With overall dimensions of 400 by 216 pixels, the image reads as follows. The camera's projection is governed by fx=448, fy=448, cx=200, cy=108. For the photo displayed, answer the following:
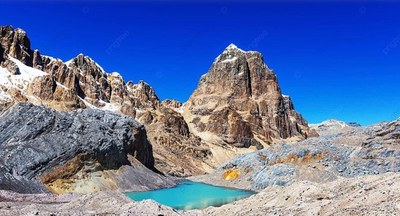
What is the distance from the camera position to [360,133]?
91.7 metres

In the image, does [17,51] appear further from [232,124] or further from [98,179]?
[98,179]

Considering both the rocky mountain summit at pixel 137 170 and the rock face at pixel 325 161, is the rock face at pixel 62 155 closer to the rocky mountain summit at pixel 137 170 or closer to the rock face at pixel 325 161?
the rocky mountain summit at pixel 137 170

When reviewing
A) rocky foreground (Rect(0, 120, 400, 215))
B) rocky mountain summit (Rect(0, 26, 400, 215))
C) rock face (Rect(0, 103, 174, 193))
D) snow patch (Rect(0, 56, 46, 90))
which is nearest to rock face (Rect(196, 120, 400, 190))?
rocky foreground (Rect(0, 120, 400, 215))

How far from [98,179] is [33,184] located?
12191 mm

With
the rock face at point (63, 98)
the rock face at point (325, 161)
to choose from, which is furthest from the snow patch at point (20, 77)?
the rock face at point (325, 161)

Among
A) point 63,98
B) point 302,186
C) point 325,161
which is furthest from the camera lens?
point 63,98

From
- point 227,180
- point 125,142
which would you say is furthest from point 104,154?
point 227,180

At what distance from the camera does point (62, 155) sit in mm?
64812

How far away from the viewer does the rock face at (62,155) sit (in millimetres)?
58562

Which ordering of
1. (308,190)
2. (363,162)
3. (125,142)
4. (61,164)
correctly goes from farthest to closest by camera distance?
1. (125,142)
2. (363,162)
3. (61,164)
4. (308,190)

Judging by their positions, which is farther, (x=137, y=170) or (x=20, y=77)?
(x=20, y=77)

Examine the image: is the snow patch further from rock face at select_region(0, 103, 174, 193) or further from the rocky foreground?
the rocky foreground

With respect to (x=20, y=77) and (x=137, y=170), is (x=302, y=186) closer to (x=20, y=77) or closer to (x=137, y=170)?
(x=137, y=170)

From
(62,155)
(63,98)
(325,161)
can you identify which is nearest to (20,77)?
(63,98)
